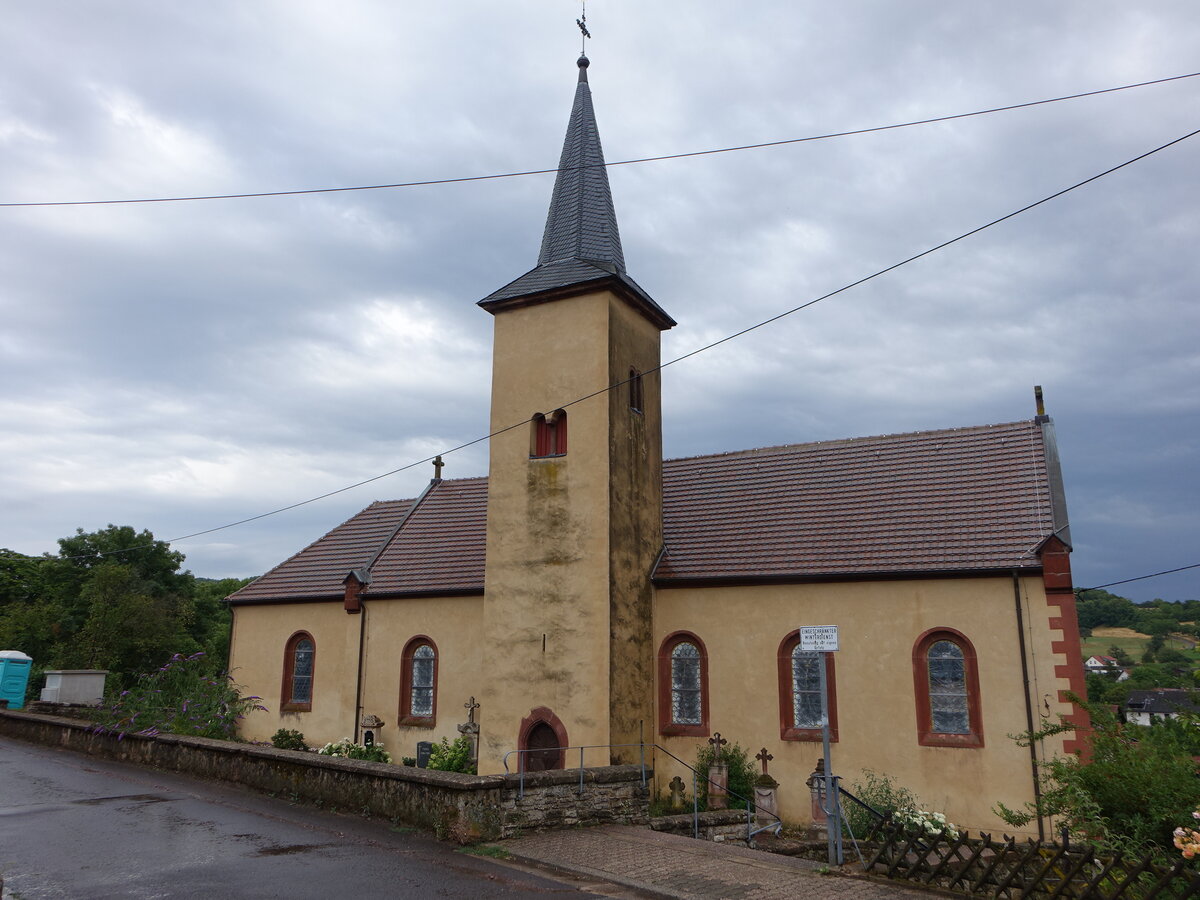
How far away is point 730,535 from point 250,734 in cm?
1396

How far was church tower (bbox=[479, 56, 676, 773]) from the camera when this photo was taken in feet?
51.7

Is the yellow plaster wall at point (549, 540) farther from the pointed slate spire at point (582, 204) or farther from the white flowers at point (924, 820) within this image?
the white flowers at point (924, 820)

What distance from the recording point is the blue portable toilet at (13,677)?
84.2ft

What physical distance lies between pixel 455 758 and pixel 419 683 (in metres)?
2.89

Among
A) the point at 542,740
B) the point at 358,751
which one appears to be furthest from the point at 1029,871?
the point at 358,751

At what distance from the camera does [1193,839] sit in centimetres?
715

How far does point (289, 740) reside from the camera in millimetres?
21125

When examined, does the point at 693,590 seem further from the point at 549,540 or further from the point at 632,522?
the point at 549,540

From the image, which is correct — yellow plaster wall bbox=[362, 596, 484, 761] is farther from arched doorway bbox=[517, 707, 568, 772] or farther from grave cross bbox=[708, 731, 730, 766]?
grave cross bbox=[708, 731, 730, 766]

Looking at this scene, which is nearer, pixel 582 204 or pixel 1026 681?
pixel 1026 681

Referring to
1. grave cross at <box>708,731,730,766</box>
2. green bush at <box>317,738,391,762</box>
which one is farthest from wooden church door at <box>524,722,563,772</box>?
green bush at <box>317,738,391,762</box>

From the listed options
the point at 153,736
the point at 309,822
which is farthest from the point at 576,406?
the point at 153,736

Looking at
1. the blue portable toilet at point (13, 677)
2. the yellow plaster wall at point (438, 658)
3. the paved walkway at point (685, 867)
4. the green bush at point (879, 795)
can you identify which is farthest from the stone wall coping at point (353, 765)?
the blue portable toilet at point (13, 677)

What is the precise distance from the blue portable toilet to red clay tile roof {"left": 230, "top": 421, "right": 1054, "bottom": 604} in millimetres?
9892
